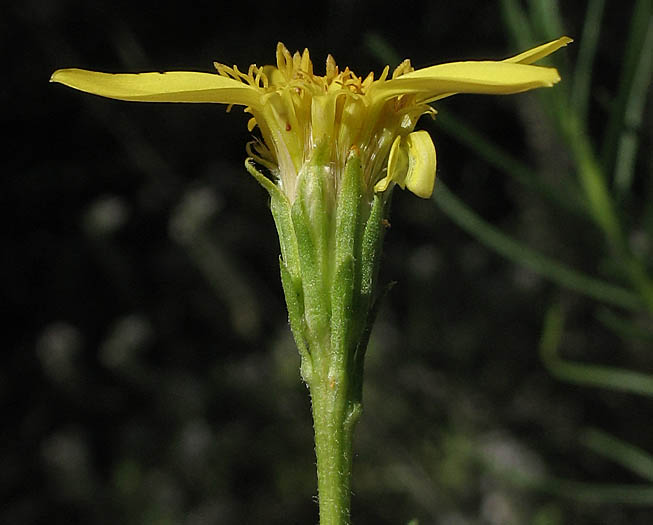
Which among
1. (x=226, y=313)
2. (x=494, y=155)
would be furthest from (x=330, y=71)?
(x=226, y=313)

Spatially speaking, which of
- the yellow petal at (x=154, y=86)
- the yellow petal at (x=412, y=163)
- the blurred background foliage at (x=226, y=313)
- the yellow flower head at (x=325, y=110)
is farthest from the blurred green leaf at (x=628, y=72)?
the blurred background foliage at (x=226, y=313)

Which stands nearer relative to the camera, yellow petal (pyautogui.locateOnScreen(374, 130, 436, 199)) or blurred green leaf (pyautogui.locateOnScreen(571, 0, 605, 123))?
yellow petal (pyautogui.locateOnScreen(374, 130, 436, 199))

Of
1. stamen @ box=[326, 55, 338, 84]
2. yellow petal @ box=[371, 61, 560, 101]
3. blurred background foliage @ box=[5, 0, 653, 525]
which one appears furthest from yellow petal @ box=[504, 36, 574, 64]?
blurred background foliage @ box=[5, 0, 653, 525]

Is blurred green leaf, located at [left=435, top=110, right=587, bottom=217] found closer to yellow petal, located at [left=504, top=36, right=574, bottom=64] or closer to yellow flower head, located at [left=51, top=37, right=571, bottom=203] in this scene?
yellow flower head, located at [left=51, top=37, right=571, bottom=203]

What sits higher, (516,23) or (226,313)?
(226,313)

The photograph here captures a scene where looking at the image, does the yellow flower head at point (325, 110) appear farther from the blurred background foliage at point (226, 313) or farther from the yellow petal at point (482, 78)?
the blurred background foliage at point (226, 313)

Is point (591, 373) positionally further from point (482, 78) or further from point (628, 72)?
point (482, 78)
